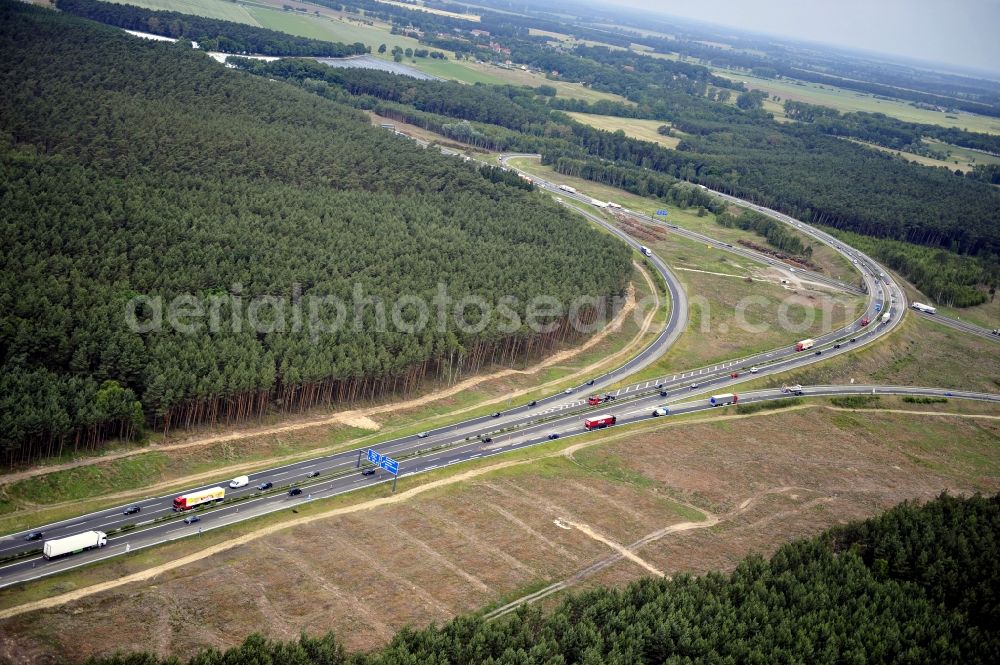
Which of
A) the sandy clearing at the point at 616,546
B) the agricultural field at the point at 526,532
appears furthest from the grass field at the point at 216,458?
the sandy clearing at the point at 616,546

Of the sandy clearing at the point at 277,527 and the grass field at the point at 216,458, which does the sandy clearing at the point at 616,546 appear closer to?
the sandy clearing at the point at 277,527

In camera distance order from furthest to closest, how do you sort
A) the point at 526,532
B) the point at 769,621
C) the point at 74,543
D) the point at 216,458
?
the point at 216,458, the point at 526,532, the point at 74,543, the point at 769,621

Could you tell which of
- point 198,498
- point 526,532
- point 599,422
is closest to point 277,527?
point 198,498

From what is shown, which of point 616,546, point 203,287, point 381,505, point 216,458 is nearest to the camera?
point 616,546

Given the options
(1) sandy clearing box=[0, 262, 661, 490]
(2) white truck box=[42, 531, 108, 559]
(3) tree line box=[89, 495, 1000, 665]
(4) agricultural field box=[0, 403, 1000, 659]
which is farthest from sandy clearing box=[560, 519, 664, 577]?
(2) white truck box=[42, 531, 108, 559]

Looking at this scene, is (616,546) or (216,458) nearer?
(616,546)

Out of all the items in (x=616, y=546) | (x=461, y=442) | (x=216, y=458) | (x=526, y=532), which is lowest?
(x=616, y=546)

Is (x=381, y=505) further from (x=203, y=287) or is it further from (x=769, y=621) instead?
(x=203, y=287)

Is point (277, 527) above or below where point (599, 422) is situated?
below
